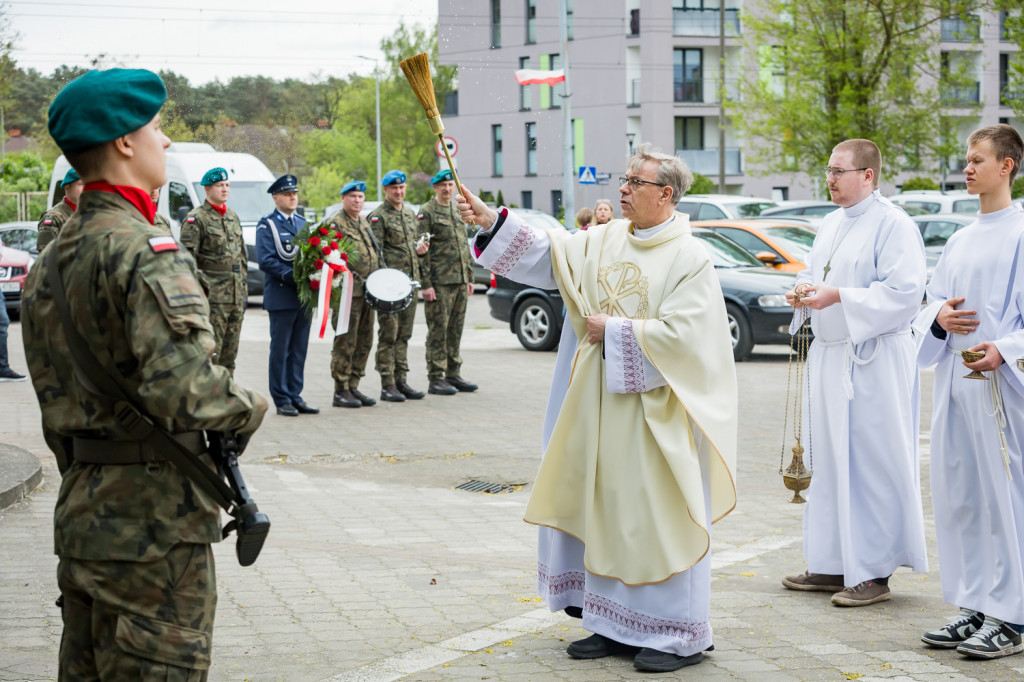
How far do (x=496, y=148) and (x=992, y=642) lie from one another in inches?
1893

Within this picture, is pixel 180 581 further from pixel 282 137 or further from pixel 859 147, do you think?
pixel 282 137

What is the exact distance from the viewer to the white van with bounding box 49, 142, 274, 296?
21.8 m

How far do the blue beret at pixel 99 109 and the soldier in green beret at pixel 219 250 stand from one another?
8.15 m

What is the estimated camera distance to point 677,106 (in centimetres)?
4841

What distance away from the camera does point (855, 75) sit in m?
29.5

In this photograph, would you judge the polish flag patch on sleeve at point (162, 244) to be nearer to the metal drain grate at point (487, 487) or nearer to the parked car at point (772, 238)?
the metal drain grate at point (487, 487)

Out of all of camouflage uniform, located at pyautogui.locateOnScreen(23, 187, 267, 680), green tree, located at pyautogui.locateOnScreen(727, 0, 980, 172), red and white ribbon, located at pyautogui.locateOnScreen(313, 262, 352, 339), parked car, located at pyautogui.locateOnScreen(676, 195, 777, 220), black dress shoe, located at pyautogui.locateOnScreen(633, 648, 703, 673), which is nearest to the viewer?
camouflage uniform, located at pyautogui.locateOnScreen(23, 187, 267, 680)

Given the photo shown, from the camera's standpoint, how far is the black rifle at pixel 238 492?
309cm

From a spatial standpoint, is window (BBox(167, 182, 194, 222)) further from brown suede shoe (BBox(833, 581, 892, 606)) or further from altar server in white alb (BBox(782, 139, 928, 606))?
brown suede shoe (BBox(833, 581, 892, 606))

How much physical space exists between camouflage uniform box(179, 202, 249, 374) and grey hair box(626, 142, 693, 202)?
674cm

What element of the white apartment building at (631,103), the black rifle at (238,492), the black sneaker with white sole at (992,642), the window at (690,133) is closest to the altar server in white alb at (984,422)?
the black sneaker with white sole at (992,642)

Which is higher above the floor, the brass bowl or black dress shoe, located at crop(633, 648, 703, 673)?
the brass bowl

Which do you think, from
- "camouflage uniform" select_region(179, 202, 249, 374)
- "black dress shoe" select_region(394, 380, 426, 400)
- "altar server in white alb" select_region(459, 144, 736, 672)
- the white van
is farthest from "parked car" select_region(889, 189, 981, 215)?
"altar server in white alb" select_region(459, 144, 736, 672)

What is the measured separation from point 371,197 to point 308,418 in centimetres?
4626
